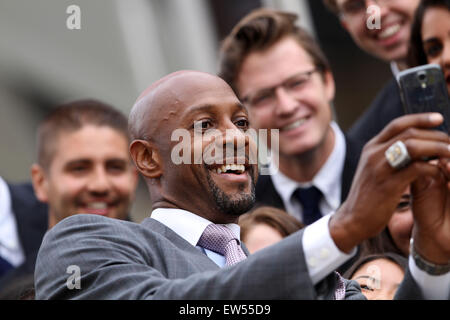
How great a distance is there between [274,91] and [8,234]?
1.72 metres

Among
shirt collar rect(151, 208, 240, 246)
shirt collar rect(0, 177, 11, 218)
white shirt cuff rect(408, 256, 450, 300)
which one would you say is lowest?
shirt collar rect(0, 177, 11, 218)

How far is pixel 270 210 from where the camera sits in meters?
3.65

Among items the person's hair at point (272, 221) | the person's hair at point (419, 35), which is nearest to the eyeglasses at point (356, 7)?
the person's hair at point (419, 35)

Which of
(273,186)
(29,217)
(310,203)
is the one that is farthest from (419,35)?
(29,217)

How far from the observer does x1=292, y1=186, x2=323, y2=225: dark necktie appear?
3893 mm

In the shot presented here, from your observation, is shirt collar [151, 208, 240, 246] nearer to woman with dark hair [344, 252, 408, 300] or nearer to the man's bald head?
the man's bald head

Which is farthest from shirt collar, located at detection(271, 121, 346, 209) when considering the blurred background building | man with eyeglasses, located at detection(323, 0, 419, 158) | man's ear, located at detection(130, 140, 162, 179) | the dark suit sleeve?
the blurred background building

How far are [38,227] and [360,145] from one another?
6.07 ft

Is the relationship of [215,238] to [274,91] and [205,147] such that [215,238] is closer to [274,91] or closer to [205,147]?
[205,147]

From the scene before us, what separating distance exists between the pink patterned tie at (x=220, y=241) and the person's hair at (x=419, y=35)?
1741 mm

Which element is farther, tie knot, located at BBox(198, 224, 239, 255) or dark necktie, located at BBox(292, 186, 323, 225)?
dark necktie, located at BBox(292, 186, 323, 225)

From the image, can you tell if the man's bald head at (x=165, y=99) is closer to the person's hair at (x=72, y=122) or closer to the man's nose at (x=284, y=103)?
the man's nose at (x=284, y=103)
